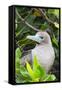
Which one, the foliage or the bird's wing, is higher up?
the bird's wing

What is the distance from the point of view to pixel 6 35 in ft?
5.39

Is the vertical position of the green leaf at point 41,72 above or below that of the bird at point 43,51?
below

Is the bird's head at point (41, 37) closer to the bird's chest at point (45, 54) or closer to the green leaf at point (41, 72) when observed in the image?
the bird's chest at point (45, 54)

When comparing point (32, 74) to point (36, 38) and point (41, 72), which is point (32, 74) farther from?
point (36, 38)

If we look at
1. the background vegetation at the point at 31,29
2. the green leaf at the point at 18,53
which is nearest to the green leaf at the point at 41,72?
the background vegetation at the point at 31,29

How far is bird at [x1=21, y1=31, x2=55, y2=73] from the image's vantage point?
1647 mm

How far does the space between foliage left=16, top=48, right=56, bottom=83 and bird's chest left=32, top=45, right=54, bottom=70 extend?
0.08 feet

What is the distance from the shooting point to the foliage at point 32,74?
1610 mm

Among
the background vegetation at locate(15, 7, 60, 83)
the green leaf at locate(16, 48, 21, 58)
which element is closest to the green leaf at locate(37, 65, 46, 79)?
the background vegetation at locate(15, 7, 60, 83)

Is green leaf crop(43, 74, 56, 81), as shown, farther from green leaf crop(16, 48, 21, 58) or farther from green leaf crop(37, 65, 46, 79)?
green leaf crop(16, 48, 21, 58)

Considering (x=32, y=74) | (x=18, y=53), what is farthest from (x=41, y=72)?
(x=18, y=53)

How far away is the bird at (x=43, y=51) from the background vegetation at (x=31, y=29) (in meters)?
0.02

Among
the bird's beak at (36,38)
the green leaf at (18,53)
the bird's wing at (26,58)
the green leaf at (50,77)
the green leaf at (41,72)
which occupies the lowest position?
the green leaf at (50,77)

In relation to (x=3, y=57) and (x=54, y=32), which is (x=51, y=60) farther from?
(x=3, y=57)
